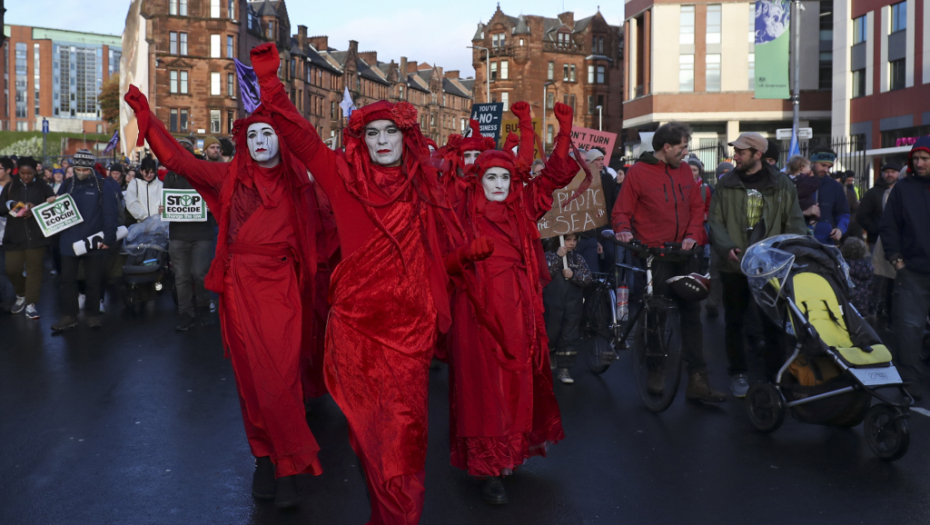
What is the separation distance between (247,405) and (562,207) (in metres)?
3.33

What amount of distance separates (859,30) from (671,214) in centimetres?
4120

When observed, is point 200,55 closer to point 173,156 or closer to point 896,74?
point 896,74

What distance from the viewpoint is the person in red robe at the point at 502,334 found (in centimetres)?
512

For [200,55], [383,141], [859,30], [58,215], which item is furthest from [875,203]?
[200,55]

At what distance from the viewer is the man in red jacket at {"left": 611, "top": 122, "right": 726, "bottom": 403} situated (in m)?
7.11

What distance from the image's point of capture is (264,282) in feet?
16.8

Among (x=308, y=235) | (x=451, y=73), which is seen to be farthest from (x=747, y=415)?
(x=451, y=73)

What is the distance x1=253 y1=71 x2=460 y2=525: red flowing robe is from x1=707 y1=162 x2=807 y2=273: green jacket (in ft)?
11.4

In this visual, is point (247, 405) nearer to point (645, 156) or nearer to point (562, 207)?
point (562, 207)

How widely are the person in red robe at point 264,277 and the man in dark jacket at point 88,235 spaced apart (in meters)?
6.10

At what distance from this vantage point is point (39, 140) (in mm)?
84625

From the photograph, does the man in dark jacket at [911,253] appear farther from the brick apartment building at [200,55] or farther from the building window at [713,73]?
the brick apartment building at [200,55]

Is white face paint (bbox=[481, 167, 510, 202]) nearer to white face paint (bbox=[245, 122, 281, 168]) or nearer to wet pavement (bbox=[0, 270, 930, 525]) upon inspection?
white face paint (bbox=[245, 122, 281, 168])

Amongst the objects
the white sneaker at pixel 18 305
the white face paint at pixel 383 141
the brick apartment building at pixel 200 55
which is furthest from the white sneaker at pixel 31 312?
the brick apartment building at pixel 200 55
